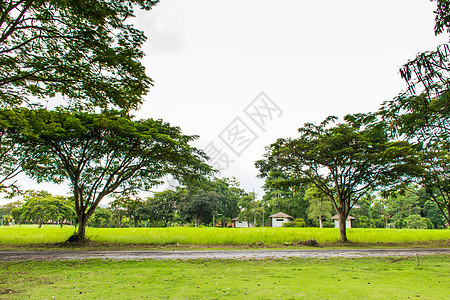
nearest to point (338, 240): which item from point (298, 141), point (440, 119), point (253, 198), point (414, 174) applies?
point (414, 174)

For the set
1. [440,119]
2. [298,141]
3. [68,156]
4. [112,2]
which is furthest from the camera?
[298,141]

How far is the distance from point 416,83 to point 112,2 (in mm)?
7254

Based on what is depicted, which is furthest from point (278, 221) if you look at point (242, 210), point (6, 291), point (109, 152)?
point (6, 291)

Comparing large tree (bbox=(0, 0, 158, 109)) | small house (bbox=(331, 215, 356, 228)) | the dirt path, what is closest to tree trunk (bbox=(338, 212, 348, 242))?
the dirt path

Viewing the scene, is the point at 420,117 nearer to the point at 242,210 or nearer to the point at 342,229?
the point at 342,229

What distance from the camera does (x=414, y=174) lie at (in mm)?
18141

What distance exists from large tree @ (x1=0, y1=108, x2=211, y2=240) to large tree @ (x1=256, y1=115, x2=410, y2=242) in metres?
6.65

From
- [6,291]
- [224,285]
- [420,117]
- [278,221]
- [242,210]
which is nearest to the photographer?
[6,291]

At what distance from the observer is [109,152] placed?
16.9 m

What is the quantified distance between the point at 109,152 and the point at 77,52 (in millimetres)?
11001

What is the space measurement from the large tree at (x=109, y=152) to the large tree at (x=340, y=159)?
6646mm

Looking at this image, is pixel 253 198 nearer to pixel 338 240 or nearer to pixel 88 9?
pixel 338 240

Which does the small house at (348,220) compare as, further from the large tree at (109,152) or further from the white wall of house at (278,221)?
the large tree at (109,152)

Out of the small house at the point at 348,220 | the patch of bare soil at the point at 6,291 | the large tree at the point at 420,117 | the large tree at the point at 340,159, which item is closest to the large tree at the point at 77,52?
the patch of bare soil at the point at 6,291
